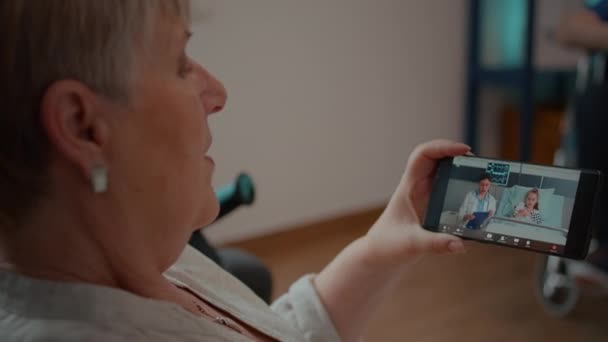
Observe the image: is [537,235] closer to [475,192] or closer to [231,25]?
[475,192]

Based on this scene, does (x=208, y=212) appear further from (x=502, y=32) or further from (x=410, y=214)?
(x=502, y=32)

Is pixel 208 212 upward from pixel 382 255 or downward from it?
upward

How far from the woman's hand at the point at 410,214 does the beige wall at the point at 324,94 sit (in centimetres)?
136

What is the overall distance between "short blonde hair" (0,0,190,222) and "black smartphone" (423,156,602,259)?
0.43 m

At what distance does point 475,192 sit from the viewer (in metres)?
0.71

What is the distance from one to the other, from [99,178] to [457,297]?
1.74m

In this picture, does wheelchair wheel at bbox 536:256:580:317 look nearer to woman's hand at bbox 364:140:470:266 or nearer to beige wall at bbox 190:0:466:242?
beige wall at bbox 190:0:466:242

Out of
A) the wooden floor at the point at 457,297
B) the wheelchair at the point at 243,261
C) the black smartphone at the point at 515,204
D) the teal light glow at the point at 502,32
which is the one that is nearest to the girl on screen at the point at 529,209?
the black smartphone at the point at 515,204

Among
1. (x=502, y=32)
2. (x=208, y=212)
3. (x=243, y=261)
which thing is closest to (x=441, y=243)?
(x=208, y=212)

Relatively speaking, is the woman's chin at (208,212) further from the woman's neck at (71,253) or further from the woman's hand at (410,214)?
the woman's hand at (410,214)

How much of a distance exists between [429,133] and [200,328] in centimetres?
231

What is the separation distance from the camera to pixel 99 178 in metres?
0.45

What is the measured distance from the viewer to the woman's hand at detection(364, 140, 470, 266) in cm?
71

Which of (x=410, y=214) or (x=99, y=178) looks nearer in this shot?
(x=99, y=178)
